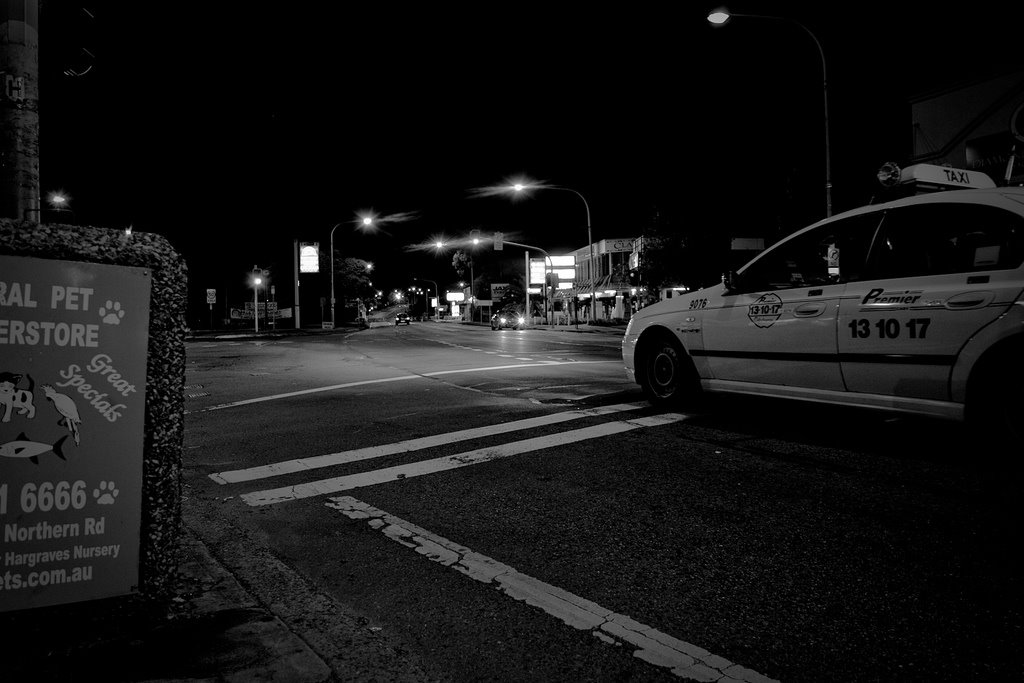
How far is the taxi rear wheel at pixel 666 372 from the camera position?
21.9 ft

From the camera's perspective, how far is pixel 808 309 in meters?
5.33

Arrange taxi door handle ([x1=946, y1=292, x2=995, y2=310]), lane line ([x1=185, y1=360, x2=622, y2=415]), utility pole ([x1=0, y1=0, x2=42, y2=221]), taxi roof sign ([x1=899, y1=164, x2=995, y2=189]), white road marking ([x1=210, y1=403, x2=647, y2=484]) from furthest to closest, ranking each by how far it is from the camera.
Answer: lane line ([x1=185, y1=360, x2=622, y2=415])
taxi roof sign ([x1=899, y1=164, x2=995, y2=189])
white road marking ([x1=210, y1=403, x2=647, y2=484])
taxi door handle ([x1=946, y1=292, x2=995, y2=310])
utility pole ([x1=0, y1=0, x2=42, y2=221])

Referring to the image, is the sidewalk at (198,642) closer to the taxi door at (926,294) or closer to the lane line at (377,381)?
the taxi door at (926,294)

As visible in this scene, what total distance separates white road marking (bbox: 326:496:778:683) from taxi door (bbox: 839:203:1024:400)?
325 centimetres

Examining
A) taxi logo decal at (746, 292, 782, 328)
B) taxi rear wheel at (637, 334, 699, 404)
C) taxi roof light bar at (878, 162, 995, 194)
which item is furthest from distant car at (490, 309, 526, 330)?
taxi roof light bar at (878, 162, 995, 194)

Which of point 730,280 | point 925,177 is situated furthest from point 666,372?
point 925,177

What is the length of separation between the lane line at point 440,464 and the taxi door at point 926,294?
6.55 ft

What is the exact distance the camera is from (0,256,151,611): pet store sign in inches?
83.0

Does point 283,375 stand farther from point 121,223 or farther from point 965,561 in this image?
point 121,223

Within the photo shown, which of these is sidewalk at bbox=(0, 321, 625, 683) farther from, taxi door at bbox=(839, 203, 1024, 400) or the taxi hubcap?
the taxi hubcap

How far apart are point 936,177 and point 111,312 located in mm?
6276

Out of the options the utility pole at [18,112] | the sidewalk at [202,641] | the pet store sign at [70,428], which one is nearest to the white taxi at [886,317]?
the sidewalk at [202,641]

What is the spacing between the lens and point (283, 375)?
40.4 feet

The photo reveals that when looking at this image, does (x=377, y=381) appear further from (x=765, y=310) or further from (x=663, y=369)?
(x=765, y=310)
